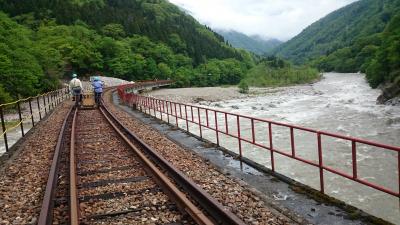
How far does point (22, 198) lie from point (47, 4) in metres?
137

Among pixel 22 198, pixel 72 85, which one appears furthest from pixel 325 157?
pixel 72 85

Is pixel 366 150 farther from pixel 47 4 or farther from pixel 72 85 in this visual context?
pixel 47 4

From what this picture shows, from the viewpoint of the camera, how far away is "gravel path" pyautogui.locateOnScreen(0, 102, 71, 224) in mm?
7465

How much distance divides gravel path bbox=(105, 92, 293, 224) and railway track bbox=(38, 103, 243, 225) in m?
0.47

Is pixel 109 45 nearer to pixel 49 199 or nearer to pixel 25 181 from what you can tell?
pixel 25 181

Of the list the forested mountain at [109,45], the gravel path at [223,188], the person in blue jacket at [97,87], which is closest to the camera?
the gravel path at [223,188]

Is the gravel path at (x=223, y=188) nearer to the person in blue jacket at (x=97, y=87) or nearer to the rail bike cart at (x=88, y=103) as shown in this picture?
the person in blue jacket at (x=97, y=87)

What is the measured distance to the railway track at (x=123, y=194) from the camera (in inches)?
262

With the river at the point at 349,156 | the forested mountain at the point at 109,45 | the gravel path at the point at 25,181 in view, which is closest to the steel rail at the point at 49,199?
the gravel path at the point at 25,181

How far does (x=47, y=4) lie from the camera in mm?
133375

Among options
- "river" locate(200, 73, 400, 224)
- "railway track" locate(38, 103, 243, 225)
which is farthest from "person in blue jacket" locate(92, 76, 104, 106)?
"railway track" locate(38, 103, 243, 225)

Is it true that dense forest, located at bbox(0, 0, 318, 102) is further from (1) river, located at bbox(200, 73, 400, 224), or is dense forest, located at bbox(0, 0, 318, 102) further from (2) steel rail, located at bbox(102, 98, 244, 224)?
(2) steel rail, located at bbox(102, 98, 244, 224)

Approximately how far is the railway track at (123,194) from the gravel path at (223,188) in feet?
1.55

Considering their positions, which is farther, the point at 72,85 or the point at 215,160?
the point at 72,85
